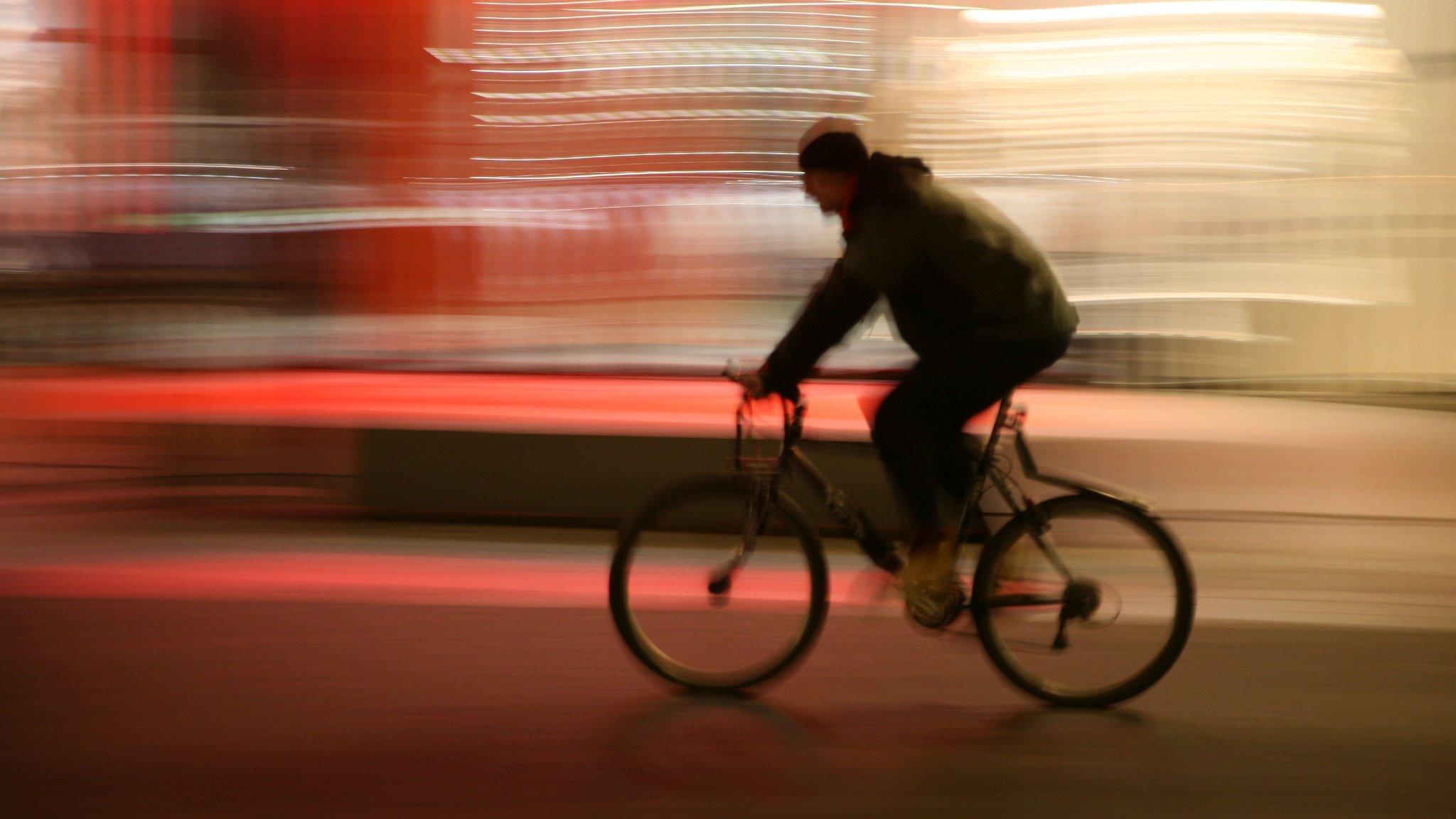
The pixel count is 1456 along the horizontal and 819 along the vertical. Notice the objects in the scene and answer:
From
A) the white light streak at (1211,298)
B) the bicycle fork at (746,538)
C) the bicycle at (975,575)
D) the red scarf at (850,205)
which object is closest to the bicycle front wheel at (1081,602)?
the bicycle at (975,575)

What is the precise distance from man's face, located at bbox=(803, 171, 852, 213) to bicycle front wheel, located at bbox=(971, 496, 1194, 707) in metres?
1.06

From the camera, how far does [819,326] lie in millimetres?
4164

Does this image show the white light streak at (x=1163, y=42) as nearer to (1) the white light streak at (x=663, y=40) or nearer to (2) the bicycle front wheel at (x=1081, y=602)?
(1) the white light streak at (x=663, y=40)

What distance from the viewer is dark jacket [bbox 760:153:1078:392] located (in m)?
4.09

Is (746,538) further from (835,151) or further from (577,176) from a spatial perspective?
(577,176)

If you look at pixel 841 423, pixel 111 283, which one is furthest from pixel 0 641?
pixel 111 283

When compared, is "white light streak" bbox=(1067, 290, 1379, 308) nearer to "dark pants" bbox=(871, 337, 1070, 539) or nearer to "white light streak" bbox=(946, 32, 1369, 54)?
"white light streak" bbox=(946, 32, 1369, 54)

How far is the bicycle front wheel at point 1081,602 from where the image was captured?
4199 millimetres

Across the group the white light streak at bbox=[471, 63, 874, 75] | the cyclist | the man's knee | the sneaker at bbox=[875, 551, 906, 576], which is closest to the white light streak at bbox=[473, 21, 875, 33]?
the white light streak at bbox=[471, 63, 874, 75]

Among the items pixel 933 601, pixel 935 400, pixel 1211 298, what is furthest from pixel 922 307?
pixel 1211 298

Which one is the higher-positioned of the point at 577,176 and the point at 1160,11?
the point at 1160,11

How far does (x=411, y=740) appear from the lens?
3.87m

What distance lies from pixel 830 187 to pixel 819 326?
0.40 meters

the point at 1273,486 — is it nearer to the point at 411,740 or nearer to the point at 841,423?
the point at 841,423
